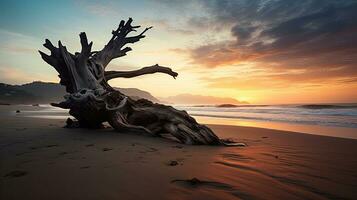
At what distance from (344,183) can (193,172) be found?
5.43ft

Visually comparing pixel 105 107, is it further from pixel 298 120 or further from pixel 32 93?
pixel 32 93

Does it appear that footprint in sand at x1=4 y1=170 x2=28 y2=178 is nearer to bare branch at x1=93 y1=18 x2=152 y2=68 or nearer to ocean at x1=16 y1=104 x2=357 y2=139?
bare branch at x1=93 y1=18 x2=152 y2=68

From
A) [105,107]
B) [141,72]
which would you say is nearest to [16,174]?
[105,107]

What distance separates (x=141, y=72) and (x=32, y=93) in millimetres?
80354

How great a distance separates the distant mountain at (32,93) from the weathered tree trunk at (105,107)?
156 ft

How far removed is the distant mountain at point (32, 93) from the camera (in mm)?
57188

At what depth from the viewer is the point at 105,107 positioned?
5801 mm

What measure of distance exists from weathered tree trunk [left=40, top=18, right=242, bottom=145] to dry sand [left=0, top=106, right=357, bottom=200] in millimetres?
1122

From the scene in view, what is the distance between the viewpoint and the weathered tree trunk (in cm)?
520

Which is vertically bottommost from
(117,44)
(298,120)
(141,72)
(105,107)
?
(298,120)

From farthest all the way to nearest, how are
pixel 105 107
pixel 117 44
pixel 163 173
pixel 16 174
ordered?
pixel 117 44
pixel 105 107
pixel 163 173
pixel 16 174

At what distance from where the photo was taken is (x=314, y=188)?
2373 mm

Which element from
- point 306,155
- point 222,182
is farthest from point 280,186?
point 306,155

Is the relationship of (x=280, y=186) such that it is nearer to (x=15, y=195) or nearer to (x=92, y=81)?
(x=15, y=195)
